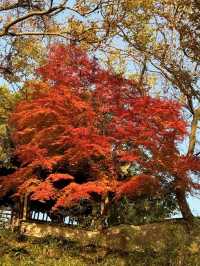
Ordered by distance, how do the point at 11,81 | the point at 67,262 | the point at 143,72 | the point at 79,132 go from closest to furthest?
the point at 67,262
the point at 79,132
the point at 11,81
the point at 143,72

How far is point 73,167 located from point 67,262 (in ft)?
14.6

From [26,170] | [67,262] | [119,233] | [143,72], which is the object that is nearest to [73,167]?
[26,170]

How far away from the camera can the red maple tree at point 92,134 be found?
58.2ft

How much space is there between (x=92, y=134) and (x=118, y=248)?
4398 mm

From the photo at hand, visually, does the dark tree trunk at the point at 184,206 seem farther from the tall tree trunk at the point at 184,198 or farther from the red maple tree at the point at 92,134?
the red maple tree at the point at 92,134

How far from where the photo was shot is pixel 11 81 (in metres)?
19.1

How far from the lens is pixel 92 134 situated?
18172mm

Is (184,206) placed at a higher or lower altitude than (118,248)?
higher

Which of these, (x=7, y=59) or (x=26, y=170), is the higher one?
(x=7, y=59)

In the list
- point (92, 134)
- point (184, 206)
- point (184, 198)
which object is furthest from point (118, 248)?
point (92, 134)

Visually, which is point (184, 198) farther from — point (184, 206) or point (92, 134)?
point (92, 134)

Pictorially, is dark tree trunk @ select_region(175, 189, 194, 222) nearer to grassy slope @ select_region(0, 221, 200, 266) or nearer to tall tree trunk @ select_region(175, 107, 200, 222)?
tall tree trunk @ select_region(175, 107, 200, 222)

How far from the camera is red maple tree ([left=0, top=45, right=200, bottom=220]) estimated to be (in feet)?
58.2

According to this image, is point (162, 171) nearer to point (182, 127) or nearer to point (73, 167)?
point (182, 127)
